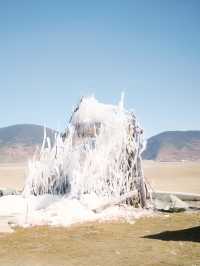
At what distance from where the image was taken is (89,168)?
1333 centimetres

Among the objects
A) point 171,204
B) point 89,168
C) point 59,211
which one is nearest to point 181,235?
point 59,211

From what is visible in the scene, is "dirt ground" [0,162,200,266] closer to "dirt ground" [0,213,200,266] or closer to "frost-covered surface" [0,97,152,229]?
"dirt ground" [0,213,200,266]

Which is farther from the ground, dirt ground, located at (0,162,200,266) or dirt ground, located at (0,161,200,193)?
dirt ground, located at (0,161,200,193)

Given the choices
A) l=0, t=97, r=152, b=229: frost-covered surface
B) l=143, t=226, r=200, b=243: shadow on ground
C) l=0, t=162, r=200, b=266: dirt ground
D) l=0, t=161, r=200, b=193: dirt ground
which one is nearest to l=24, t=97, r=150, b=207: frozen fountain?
l=0, t=97, r=152, b=229: frost-covered surface

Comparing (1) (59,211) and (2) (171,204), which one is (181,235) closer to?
(1) (59,211)

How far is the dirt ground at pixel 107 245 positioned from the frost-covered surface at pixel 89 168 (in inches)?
71.7

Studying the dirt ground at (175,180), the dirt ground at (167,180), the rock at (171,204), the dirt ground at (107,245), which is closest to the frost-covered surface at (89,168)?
the rock at (171,204)

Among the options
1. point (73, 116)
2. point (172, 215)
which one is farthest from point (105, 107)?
point (172, 215)

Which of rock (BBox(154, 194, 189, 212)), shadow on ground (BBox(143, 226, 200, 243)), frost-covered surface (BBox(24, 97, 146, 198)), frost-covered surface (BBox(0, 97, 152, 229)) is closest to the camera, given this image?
shadow on ground (BBox(143, 226, 200, 243))

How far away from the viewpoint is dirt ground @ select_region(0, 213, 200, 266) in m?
7.39

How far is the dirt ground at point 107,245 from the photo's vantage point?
24.3ft

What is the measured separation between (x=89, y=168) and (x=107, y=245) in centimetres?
477

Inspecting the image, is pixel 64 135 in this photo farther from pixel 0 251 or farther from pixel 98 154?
pixel 0 251

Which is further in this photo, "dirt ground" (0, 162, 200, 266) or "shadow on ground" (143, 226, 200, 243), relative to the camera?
"shadow on ground" (143, 226, 200, 243)
